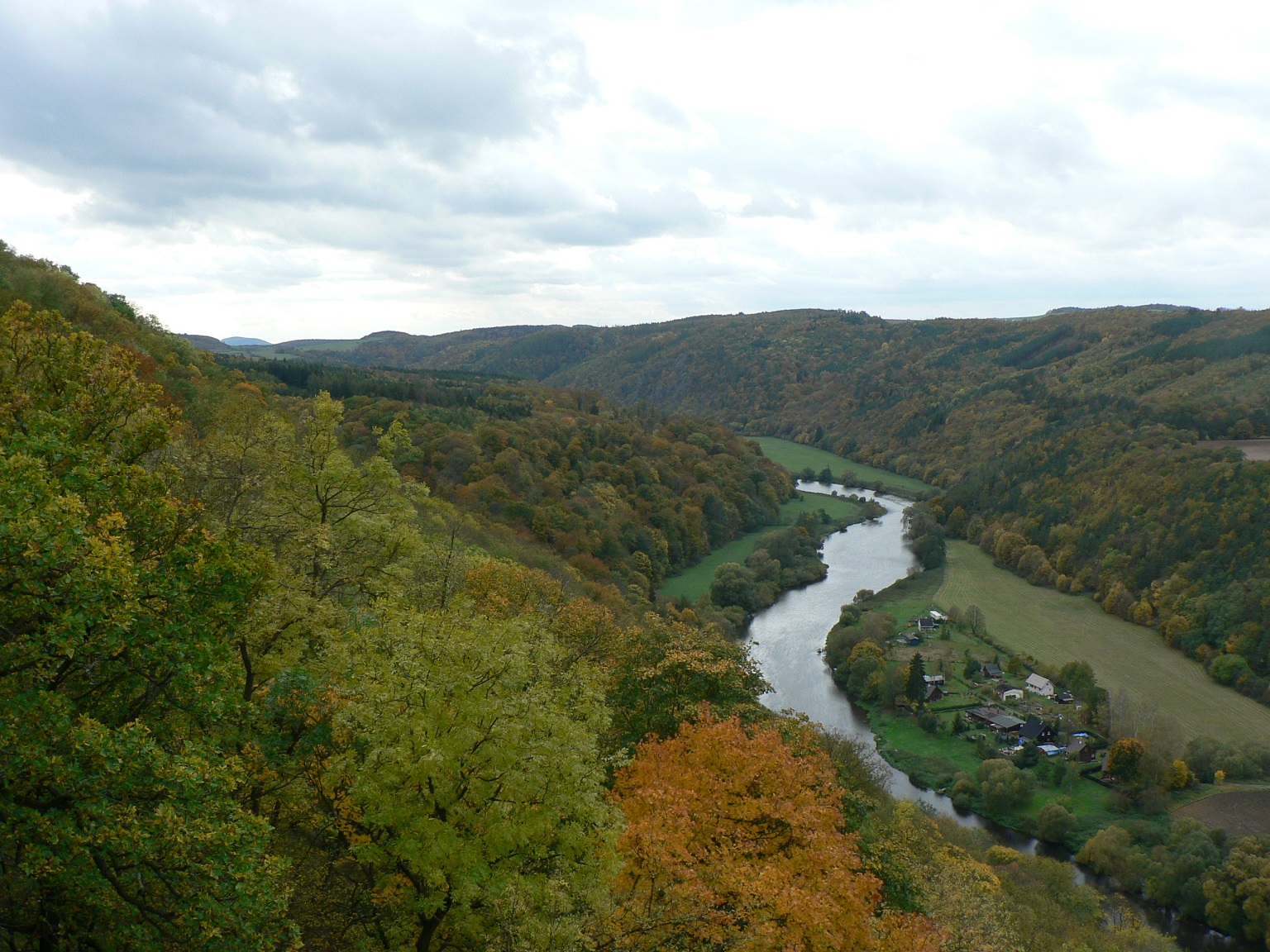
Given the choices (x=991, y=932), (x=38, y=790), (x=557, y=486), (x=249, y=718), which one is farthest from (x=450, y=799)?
(x=557, y=486)

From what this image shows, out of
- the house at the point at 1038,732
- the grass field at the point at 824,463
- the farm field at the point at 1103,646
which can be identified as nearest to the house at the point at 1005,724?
the house at the point at 1038,732

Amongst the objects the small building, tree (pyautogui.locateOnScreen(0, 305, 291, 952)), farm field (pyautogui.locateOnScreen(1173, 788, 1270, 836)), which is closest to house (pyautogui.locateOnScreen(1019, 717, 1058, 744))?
the small building

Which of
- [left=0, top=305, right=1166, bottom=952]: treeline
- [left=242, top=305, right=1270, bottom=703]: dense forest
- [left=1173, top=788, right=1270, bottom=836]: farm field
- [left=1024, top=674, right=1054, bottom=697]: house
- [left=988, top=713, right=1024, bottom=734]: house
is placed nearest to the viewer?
[left=0, top=305, right=1166, bottom=952]: treeline

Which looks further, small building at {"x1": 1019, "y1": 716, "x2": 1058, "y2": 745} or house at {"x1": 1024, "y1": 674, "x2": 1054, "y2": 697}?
house at {"x1": 1024, "y1": 674, "x2": 1054, "y2": 697}

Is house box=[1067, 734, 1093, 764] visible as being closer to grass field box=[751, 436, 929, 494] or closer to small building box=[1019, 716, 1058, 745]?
small building box=[1019, 716, 1058, 745]

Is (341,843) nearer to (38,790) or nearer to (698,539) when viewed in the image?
(38,790)

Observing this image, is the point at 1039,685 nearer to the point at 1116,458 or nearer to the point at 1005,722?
the point at 1005,722
